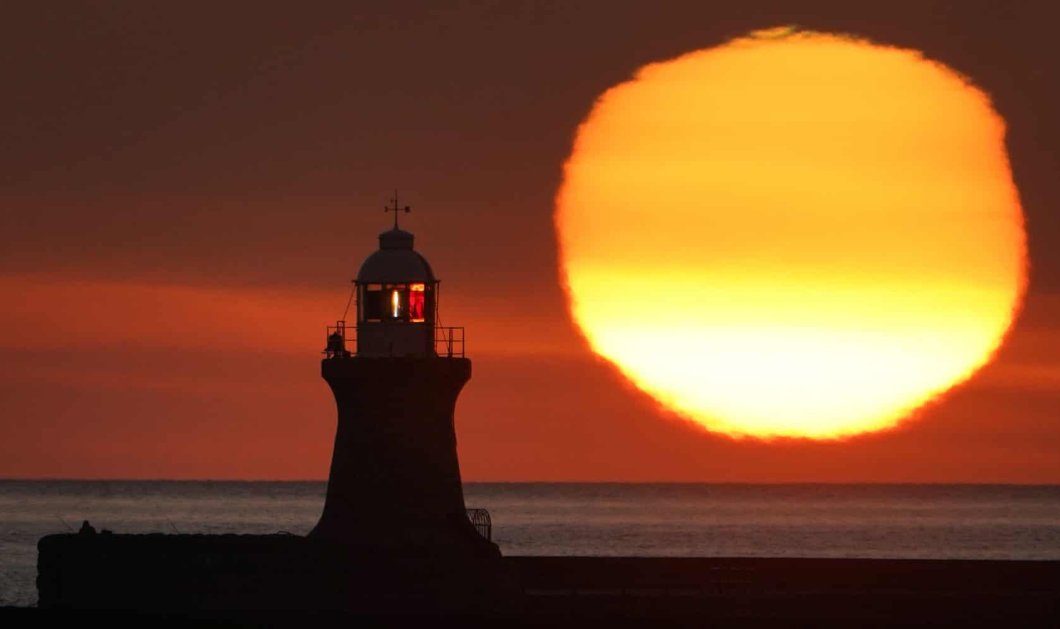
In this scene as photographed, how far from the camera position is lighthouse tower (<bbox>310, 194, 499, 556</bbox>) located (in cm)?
4544

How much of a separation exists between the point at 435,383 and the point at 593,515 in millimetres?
121387

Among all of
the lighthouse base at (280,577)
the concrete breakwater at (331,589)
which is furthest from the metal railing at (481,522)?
the lighthouse base at (280,577)

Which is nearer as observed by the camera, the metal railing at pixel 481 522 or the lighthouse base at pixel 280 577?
the lighthouse base at pixel 280 577

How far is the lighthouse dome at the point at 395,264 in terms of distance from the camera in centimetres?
4581

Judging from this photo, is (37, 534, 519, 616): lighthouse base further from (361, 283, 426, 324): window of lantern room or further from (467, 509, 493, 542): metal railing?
(361, 283, 426, 324): window of lantern room

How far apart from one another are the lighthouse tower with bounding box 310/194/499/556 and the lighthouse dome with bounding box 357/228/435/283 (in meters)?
0.02

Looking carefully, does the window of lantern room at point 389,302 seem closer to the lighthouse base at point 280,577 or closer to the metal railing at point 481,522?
the metal railing at point 481,522

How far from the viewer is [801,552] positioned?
106500 millimetres

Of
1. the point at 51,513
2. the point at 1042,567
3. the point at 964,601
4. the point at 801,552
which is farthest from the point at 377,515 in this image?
the point at 51,513

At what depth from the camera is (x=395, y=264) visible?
151ft

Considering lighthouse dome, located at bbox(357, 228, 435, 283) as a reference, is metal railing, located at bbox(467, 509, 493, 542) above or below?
below

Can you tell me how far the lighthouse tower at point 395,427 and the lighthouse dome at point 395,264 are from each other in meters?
0.02

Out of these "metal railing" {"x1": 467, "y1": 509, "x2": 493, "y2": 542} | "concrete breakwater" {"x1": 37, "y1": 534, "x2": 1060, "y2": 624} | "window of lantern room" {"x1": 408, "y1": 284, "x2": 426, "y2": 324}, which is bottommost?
"concrete breakwater" {"x1": 37, "y1": 534, "x2": 1060, "y2": 624}

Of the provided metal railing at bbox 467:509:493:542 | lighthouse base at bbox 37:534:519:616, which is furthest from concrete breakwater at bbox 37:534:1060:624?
metal railing at bbox 467:509:493:542
